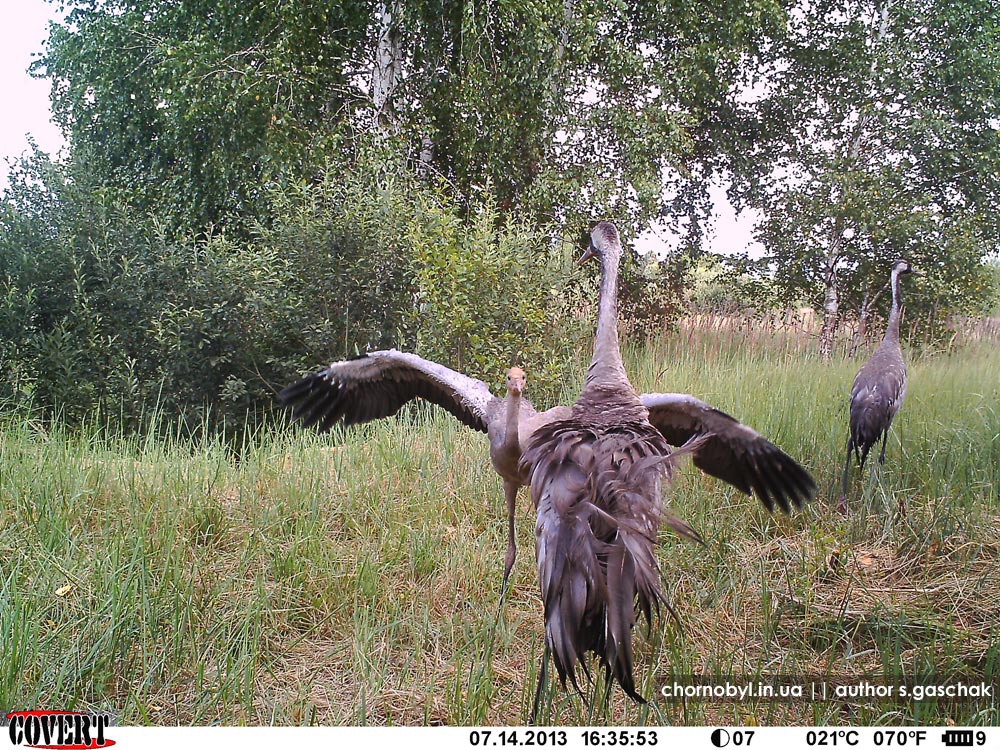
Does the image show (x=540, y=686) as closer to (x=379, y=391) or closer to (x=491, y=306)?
(x=379, y=391)

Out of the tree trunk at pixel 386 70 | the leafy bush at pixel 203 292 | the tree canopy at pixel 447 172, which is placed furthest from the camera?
the tree trunk at pixel 386 70

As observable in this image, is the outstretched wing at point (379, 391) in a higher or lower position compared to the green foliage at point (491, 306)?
lower

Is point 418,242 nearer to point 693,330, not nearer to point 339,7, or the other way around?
point 693,330

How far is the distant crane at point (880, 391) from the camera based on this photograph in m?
2.20

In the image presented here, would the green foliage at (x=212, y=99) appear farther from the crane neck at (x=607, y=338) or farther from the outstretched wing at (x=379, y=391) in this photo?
the crane neck at (x=607, y=338)

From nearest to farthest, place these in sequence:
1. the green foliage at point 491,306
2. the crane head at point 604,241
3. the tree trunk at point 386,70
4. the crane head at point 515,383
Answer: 1. the crane head at point 515,383
2. the crane head at point 604,241
3. the green foliage at point 491,306
4. the tree trunk at point 386,70

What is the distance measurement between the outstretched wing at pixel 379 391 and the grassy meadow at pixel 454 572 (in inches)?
10.2

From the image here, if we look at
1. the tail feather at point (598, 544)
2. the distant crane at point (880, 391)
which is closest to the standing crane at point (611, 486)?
the tail feather at point (598, 544)

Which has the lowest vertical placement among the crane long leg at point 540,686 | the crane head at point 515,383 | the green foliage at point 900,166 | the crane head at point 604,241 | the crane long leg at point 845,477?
the crane long leg at point 540,686

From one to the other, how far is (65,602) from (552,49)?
401 centimetres

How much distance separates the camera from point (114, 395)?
153 inches
